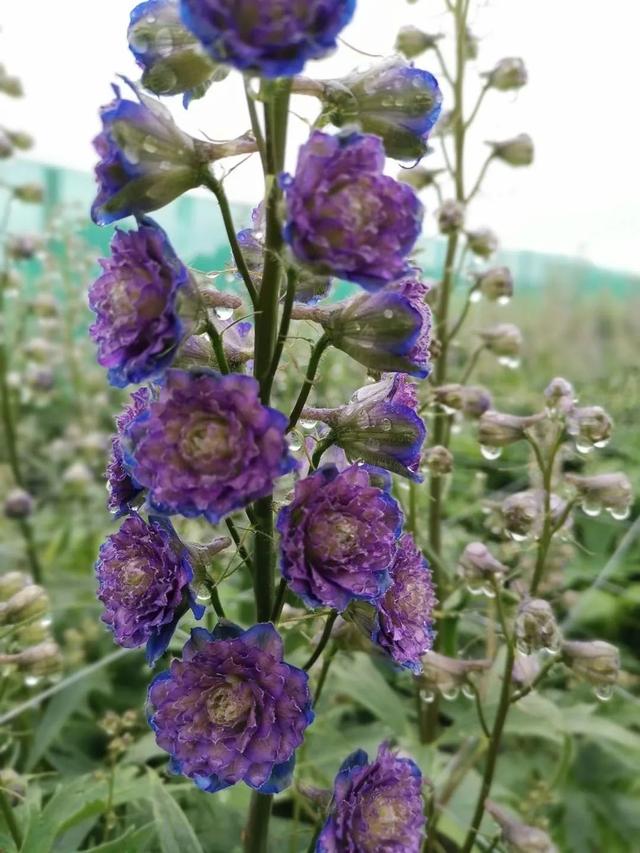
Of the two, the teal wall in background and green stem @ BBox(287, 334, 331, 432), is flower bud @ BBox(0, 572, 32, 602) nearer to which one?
green stem @ BBox(287, 334, 331, 432)

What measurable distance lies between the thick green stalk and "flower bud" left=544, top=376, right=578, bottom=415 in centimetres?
42

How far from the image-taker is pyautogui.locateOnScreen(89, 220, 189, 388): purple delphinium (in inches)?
23.8

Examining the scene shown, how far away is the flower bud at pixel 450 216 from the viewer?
1354mm

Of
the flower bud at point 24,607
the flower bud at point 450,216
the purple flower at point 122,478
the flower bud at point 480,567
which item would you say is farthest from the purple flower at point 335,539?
the flower bud at point 450,216

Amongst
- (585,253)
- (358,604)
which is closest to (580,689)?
(358,604)

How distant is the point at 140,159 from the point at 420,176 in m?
0.87

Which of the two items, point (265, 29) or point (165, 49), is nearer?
point (265, 29)

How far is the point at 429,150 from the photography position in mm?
718

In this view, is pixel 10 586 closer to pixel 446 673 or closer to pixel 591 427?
pixel 446 673

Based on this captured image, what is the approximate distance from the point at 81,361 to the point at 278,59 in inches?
89.8

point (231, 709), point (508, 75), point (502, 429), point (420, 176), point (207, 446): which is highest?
point (508, 75)

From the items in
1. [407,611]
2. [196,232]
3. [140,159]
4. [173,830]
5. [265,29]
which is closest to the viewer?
[265,29]

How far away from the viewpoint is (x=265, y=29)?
20.7 inches

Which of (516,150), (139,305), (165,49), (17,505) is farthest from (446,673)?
(17,505)
